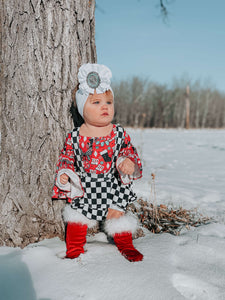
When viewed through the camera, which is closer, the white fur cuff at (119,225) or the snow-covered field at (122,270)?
the snow-covered field at (122,270)

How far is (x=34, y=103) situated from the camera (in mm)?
1814

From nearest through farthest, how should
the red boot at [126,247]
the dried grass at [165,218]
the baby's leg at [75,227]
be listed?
the red boot at [126,247] < the baby's leg at [75,227] < the dried grass at [165,218]

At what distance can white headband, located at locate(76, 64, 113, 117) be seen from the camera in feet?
5.77

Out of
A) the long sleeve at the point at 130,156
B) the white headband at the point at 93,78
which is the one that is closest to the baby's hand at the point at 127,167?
the long sleeve at the point at 130,156

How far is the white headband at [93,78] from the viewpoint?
176 centimetres

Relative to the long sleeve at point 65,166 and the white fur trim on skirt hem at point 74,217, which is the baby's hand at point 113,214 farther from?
the long sleeve at point 65,166

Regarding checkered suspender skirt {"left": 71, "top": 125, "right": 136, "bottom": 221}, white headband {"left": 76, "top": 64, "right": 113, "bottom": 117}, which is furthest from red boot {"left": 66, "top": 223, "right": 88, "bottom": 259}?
white headband {"left": 76, "top": 64, "right": 113, "bottom": 117}

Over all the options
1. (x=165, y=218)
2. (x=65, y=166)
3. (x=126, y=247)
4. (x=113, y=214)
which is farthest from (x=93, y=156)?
(x=165, y=218)

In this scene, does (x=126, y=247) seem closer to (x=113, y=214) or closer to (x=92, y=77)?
(x=113, y=214)

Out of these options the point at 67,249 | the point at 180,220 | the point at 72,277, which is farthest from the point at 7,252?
the point at 180,220

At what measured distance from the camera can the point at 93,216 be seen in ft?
5.97

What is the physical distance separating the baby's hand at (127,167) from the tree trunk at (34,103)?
537 millimetres

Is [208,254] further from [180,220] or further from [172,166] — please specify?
A: [172,166]

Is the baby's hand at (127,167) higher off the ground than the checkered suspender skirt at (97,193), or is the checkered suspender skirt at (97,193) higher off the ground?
the baby's hand at (127,167)
